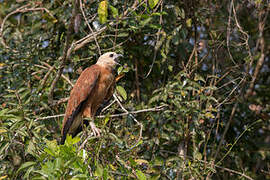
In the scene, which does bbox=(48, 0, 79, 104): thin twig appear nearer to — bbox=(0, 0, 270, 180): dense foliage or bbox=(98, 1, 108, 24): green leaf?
bbox=(0, 0, 270, 180): dense foliage

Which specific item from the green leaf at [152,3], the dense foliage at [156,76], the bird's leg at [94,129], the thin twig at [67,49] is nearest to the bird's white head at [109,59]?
the dense foliage at [156,76]

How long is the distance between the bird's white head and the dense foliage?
0.10 meters

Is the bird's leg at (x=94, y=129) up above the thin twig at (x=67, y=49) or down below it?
below

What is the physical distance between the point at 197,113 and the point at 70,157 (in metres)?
1.81

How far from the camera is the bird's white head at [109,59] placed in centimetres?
452

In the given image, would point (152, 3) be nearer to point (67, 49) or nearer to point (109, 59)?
point (67, 49)

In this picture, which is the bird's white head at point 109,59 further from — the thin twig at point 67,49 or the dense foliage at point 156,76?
the thin twig at point 67,49

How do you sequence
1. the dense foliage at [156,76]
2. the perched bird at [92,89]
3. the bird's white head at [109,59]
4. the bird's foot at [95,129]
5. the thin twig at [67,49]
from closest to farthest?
the thin twig at [67,49], the bird's foot at [95,129], the dense foliage at [156,76], the perched bird at [92,89], the bird's white head at [109,59]

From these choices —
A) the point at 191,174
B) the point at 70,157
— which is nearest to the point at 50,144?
the point at 70,157

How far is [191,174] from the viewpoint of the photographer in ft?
11.8

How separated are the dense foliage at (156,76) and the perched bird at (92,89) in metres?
0.17

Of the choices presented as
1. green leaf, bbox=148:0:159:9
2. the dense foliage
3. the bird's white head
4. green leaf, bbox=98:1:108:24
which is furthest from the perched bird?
green leaf, bbox=148:0:159:9

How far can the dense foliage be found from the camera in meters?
3.97

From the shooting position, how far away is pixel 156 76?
16.1ft
